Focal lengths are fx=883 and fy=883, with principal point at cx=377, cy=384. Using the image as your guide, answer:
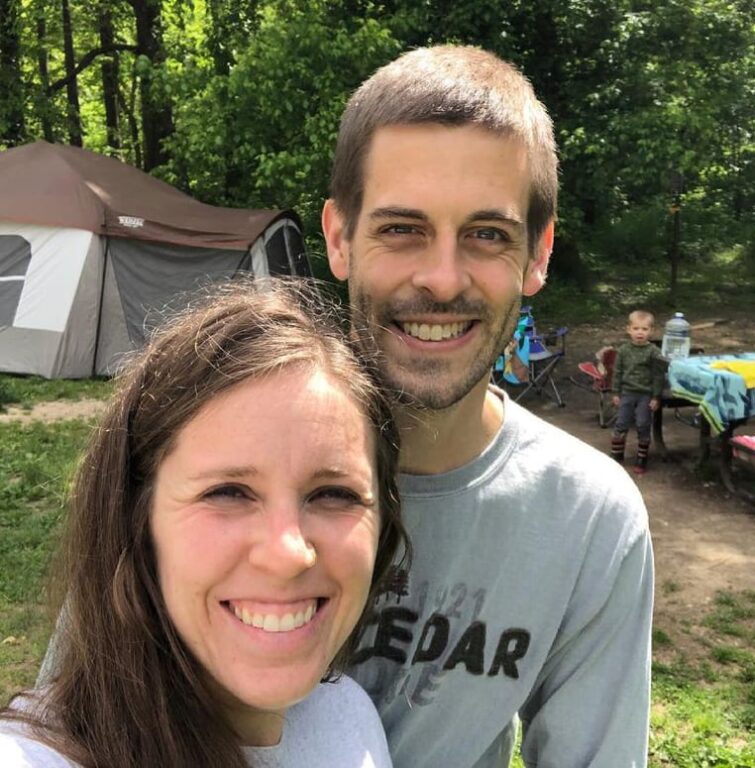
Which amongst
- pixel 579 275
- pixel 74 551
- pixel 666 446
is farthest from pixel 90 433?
pixel 579 275

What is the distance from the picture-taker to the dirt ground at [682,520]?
4797 mm

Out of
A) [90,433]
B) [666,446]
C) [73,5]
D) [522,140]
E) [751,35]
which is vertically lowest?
[666,446]

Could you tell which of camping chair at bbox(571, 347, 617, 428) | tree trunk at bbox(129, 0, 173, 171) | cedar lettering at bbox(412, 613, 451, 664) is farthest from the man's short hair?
tree trunk at bbox(129, 0, 173, 171)

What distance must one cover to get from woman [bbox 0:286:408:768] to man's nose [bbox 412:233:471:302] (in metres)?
0.19

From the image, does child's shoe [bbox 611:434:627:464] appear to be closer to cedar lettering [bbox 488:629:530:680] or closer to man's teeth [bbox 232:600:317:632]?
cedar lettering [bbox 488:629:530:680]

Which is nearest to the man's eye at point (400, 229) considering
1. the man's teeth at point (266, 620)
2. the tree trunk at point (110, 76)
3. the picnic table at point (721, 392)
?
the man's teeth at point (266, 620)

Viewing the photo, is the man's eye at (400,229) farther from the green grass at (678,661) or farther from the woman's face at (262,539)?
the green grass at (678,661)

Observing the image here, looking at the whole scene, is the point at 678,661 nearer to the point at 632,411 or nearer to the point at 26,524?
the point at 632,411

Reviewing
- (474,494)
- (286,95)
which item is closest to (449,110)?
(474,494)

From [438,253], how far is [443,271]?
0.03 metres

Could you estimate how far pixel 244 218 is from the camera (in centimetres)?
1087

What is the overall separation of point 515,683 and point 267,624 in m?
0.53

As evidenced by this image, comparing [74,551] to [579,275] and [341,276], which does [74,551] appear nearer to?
[341,276]

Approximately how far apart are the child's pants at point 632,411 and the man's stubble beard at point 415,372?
591 cm
